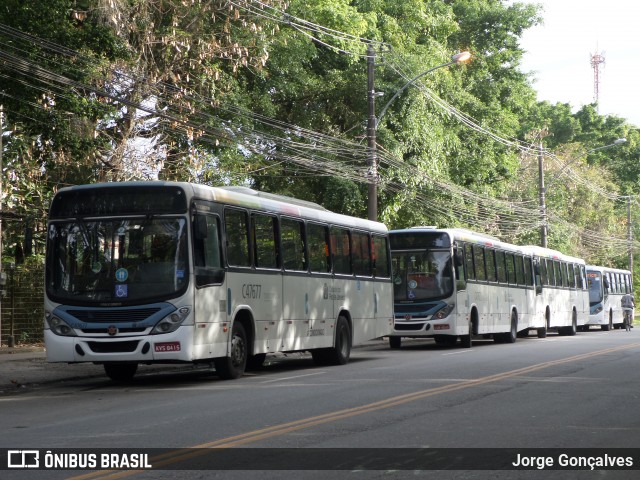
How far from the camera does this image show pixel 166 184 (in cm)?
1731

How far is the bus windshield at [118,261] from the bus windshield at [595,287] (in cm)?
3778

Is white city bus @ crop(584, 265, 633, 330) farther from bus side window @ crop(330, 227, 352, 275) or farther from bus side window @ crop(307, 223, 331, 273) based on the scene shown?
bus side window @ crop(307, 223, 331, 273)

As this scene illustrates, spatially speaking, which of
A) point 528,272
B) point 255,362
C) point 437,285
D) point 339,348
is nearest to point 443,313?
point 437,285

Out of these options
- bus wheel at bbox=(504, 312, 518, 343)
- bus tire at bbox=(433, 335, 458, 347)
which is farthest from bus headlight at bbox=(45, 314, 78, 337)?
bus wheel at bbox=(504, 312, 518, 343)

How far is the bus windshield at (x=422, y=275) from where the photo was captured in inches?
1158

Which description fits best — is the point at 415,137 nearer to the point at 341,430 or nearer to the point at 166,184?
the point at 166,184

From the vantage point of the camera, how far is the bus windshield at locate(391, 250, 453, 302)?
1158 inches

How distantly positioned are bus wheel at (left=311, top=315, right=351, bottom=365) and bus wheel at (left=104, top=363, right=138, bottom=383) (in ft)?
15.2

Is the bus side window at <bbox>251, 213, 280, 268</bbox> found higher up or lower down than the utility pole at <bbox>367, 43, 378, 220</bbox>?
lower down

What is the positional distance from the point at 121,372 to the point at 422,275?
39.7 feet

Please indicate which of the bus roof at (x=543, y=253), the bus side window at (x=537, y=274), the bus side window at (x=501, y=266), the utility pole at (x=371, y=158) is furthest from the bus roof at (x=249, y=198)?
the bus roof at (x=543, y=253)

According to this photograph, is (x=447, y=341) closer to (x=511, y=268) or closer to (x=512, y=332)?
(x=512, y=332)

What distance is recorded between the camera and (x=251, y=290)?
19.0 meters

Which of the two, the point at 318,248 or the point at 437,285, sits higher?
the point at 318,248
